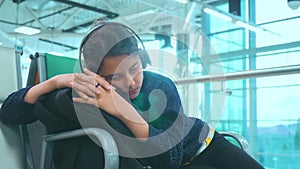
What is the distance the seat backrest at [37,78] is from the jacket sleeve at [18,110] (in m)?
0.14

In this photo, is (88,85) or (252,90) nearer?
(88,85)

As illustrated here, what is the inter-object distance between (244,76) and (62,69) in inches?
41.0

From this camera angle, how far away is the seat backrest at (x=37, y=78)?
4.54ft

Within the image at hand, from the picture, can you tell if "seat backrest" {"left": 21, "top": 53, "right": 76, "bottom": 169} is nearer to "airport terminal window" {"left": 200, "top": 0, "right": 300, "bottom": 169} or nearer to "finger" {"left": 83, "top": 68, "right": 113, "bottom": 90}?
"finger" {"left": 83, "top": 68, "right": 113, "bottom": 90}

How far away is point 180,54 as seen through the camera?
55.0 inches

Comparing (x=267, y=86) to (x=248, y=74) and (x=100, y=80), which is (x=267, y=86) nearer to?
(x=248, y=74)

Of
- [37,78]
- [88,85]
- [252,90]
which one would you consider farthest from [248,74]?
[252,90]

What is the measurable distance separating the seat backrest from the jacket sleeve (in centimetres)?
14

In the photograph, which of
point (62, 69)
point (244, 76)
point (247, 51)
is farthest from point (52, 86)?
point (247, 51)

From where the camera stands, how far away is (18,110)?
1.19m

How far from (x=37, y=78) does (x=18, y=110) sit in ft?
0.86

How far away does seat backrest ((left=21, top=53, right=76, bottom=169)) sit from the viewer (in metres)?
1.38

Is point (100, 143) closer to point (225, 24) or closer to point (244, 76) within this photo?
point (244, 76)

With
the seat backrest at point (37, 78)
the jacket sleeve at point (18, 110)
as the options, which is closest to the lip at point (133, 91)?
the jacket sleeve at point (18, 110)
